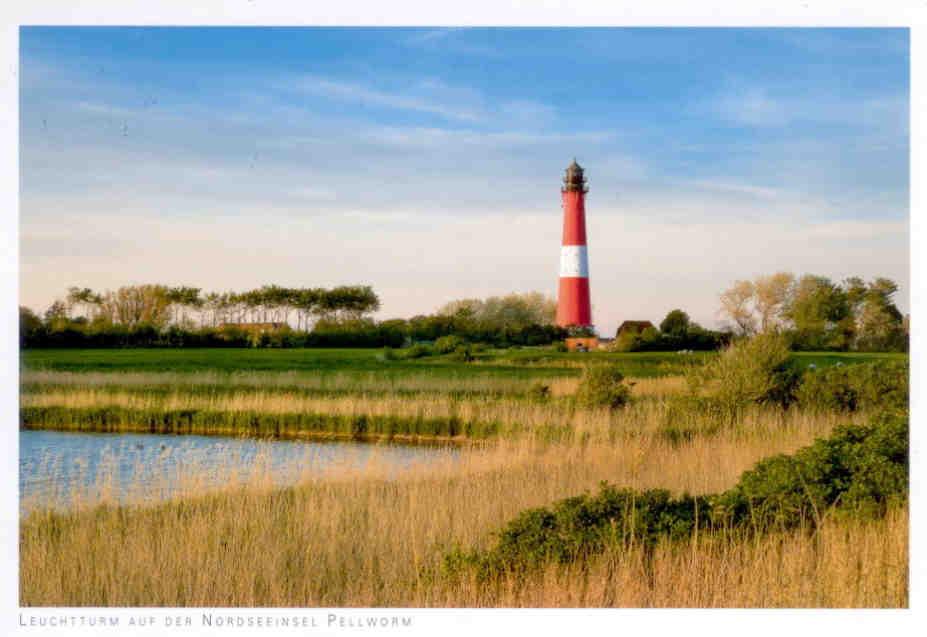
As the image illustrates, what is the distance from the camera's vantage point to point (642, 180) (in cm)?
1140

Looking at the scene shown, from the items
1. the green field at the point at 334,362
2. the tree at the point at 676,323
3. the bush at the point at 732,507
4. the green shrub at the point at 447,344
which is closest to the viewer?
the bush at the point at 732,507

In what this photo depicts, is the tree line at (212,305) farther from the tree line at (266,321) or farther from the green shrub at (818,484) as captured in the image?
the green shrub at (818,484)

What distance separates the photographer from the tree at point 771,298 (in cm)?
1349

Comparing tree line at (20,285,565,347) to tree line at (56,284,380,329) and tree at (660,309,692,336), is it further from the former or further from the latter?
tree at (660,309,692,336)

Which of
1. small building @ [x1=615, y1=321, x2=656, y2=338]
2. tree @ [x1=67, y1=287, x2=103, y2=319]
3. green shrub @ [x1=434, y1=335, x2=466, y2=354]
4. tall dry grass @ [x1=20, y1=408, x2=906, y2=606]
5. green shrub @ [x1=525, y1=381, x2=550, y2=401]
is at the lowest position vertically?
tall dry grass @ [x1=20, y1=408, x2=906, y2=606]

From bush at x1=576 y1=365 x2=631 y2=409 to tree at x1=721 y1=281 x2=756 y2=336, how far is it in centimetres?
216

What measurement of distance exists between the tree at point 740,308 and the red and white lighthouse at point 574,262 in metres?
10.4

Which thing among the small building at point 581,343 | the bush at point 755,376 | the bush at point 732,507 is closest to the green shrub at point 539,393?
the bush at point 755,376

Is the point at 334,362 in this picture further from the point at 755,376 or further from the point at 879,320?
the point at 879,320

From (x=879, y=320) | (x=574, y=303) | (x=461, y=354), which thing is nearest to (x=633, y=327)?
(x=574, y=303)

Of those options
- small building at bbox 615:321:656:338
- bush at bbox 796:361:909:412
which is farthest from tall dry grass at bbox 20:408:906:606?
small building at bbox 615:321:656:338

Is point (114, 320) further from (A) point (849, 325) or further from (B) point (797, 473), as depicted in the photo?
(B) point (797, 473)

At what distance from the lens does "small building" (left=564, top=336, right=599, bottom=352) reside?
997 inches
